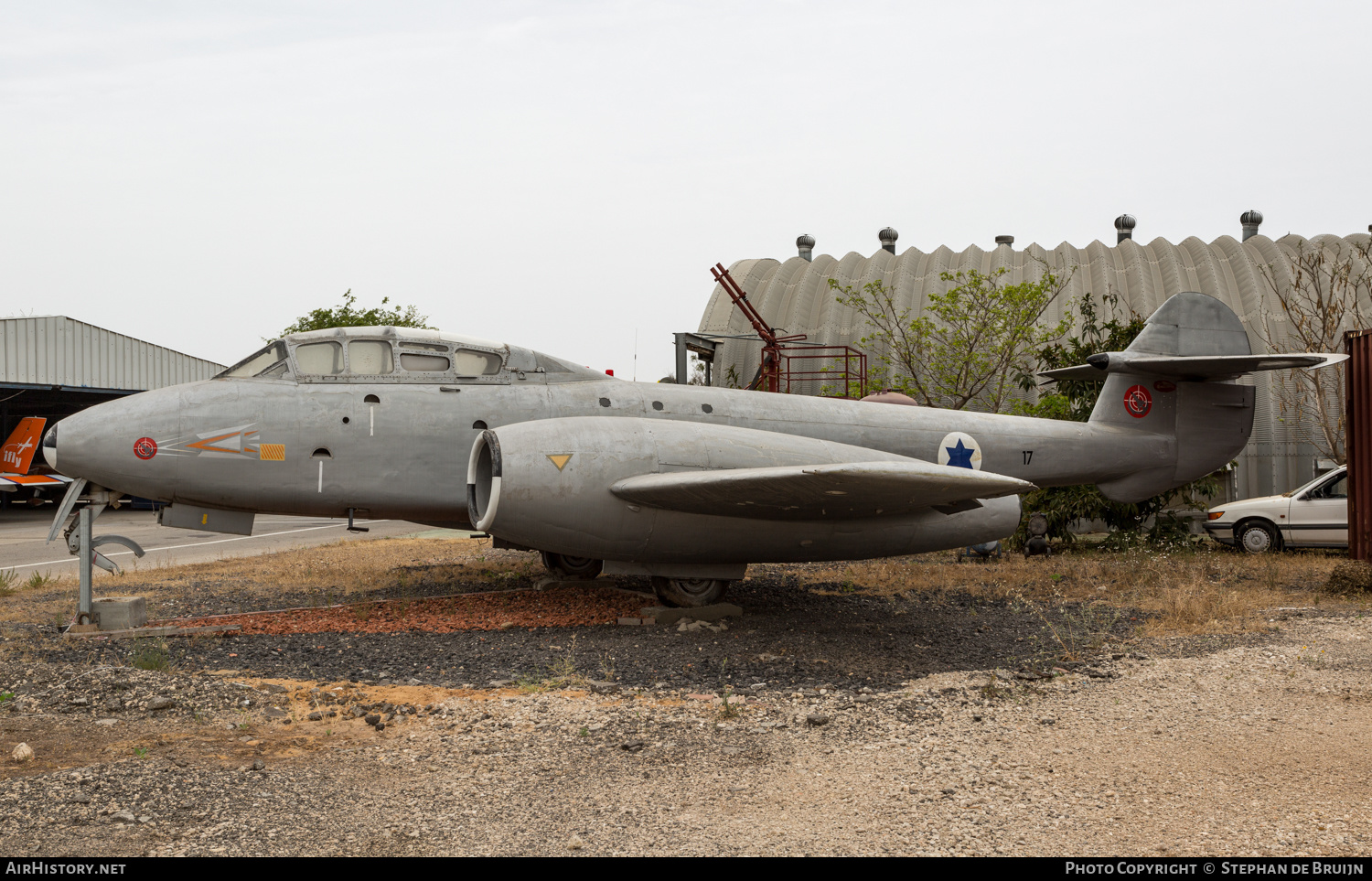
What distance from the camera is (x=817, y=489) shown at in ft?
25.5

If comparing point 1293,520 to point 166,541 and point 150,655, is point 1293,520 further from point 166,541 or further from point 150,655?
point 166,541

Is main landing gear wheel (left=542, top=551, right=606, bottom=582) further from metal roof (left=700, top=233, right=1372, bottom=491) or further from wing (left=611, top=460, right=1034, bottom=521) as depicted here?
metal roof (left=700, top=233, right=1372, bottom=491)

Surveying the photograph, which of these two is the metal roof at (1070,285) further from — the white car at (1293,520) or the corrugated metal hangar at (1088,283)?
the white car at (1293,520)

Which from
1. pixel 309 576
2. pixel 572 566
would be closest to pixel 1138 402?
pixel 572 566

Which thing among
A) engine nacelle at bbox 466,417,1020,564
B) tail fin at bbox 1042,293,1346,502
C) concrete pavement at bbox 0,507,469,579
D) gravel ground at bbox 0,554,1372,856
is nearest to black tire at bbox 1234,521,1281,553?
tail fin at bbox 1042,293,1346,502

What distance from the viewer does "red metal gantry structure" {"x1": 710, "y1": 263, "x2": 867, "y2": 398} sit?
2527 cm

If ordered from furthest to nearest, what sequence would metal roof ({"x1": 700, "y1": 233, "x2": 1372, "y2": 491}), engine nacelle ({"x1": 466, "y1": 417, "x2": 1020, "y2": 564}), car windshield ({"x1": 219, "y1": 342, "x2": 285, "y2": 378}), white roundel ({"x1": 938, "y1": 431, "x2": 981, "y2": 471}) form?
metal roof ({"x1": 700, "y1": 233, "x2": 1372, "y2": 491}) → white roundel ({"x1": 938, "y1": 431, "x2": 981, "y2": 471}) → car windshield ({"x1": 219, "y1": 342, "x2": 285, "y2": 378}) → engine nacelle ({"x1": 466, "y1": 417, "x2": 1020, "y2": 564})

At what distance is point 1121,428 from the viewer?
1212 cm

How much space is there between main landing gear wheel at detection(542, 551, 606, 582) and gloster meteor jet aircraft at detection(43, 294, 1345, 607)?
98.1 inches

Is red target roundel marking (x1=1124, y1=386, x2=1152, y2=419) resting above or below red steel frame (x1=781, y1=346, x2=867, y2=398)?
below

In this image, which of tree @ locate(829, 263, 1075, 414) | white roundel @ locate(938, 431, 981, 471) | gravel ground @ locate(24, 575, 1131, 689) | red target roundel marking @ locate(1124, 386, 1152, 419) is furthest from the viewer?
tree @ locate(829, 263, 1075, 414)

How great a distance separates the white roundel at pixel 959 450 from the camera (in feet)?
35.0

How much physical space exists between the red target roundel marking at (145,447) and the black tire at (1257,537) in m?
16.0
